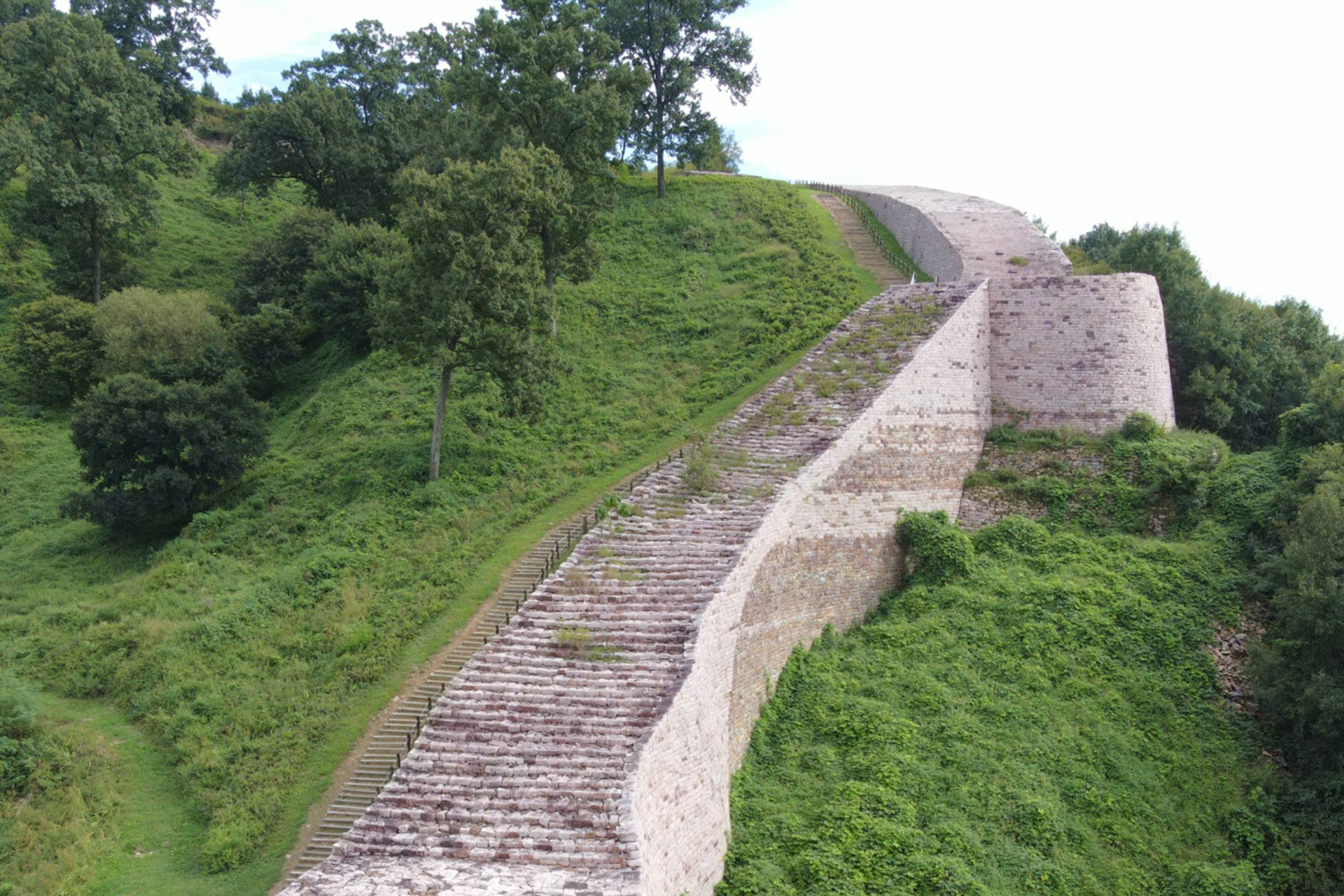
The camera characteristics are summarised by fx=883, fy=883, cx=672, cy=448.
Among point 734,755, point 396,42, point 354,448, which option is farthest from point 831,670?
point 396,42

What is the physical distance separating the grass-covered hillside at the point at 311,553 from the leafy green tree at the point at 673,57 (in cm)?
592

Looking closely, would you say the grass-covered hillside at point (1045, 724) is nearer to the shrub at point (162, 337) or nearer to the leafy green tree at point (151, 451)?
the leafy green tree at point (151, 451)

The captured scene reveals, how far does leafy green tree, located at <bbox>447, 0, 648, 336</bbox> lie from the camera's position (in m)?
27.0

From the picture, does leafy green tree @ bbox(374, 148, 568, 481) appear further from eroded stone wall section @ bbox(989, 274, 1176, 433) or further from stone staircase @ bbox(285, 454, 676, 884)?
eroded stone wall section @ bbox(989, 274, 1176, 433)

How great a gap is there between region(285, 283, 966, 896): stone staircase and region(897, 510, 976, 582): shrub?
261cm

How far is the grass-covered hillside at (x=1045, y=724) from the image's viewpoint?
13469 millimetres

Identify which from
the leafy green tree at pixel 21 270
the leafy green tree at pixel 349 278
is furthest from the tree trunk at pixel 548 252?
the leafy green tree at pixel 21 270

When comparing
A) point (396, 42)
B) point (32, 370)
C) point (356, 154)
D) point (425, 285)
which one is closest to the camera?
point (425, 285)

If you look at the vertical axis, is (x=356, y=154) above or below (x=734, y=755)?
above

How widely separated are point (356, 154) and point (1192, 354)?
3143cm

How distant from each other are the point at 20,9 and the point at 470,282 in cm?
4924

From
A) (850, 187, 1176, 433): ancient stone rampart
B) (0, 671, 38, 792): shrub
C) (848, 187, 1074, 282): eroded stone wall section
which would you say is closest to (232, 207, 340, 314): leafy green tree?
(0, 671, 38, 792): shrub

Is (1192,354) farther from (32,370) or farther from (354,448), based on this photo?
(32,370)

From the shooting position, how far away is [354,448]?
24.1m
